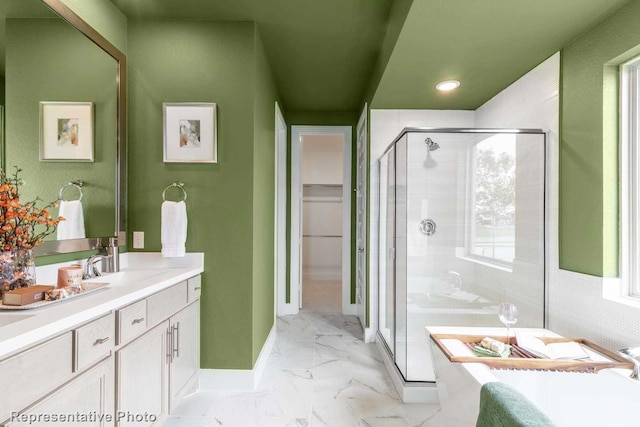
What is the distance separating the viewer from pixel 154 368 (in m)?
1.73

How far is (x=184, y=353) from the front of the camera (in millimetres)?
2074

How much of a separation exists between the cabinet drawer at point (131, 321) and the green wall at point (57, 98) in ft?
1.92

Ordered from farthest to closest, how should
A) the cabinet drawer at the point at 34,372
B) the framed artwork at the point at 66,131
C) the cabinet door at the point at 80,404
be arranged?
the framed artwork at the point at 66,131 → the cabinet door at the point at 80,404 → the cabinet drawer at the point at 34,372

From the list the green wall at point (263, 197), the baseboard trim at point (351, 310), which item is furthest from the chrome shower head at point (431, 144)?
the baseboard trim at point (351, 310)

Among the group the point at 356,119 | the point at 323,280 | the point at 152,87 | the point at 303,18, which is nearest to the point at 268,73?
the point at 303,18

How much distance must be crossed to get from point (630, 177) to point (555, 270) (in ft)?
2.25

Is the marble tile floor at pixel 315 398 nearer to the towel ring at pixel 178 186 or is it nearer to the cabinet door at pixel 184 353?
the cabinet door at pixel 184 353

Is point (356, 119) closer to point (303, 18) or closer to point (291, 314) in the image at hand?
point (303, 18)

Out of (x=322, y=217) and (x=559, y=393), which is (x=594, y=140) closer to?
(x=559, y=393)

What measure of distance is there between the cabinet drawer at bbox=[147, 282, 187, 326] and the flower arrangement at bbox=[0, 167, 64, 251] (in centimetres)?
57

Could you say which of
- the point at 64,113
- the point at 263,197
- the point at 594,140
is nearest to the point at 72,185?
the point at 64,113

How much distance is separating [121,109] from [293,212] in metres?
2.42

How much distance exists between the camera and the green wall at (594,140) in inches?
66.3

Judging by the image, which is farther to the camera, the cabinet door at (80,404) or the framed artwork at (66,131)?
the framed artwork at (66,131)
